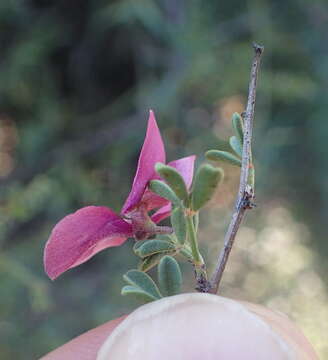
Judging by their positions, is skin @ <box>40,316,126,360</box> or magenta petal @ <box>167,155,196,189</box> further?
skin @ <box>40,316,126,360</box>

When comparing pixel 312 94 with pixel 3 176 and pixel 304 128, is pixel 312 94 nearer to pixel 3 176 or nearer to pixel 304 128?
pixel 304 128

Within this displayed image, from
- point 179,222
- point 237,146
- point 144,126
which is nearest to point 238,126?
point 237,146

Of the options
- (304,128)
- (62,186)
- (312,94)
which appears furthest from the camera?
(304,128)

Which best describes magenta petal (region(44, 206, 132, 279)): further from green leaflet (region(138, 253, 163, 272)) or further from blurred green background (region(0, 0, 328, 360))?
blurred green background (region(0, 0, 328, 360))

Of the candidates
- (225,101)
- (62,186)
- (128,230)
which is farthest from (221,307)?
(225,101)

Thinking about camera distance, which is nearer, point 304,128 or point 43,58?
point 43,58

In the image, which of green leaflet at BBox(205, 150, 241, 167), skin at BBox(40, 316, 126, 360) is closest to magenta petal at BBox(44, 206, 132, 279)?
green leaflet at BBox(205, 150, 241, 167)

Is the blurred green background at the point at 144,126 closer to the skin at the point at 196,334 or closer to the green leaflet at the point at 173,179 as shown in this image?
the skin at the point at 196,334

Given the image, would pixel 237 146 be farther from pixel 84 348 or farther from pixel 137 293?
pixel 84 348
